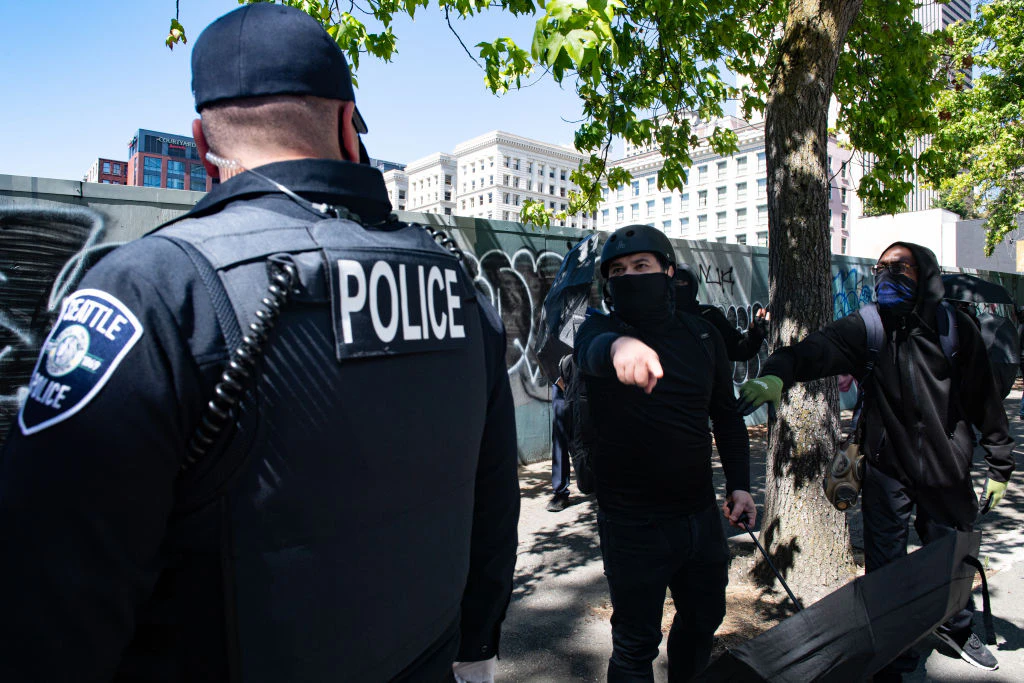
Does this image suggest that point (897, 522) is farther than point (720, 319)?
No

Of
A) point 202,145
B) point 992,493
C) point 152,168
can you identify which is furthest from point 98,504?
point 152,168

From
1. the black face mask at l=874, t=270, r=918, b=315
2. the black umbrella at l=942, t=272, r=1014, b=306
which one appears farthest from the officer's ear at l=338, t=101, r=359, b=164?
the black umbrella at l=942, t=272, r=1014, b=306

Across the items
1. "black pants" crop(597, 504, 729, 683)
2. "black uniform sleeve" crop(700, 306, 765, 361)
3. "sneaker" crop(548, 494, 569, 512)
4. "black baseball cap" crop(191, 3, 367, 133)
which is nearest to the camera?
"black baseball cap" crop(191, 3, 367, 133)

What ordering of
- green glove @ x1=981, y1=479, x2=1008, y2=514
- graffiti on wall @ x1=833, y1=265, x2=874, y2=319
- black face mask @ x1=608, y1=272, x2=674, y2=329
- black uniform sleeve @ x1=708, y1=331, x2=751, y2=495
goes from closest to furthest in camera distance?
black face mask @ x1=608, y1=272, x2=674, y2=329, black uniform sleeve @ x1=708, y1=331, x2=751, y2=495, green glove @ x1=981, y1=479, x2=1008, y2=514, graffiti on wall @ x1=833, y1=265, x2=874, y2=319

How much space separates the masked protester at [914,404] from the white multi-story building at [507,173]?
408 feet

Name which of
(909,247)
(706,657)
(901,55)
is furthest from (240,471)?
(901,55)

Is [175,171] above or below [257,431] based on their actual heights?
above

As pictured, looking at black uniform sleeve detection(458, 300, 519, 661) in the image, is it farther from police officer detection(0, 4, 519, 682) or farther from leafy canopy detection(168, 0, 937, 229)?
leafy canopy detection(168, 0, 937, 229)

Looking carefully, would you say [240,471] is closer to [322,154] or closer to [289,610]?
[289,610]

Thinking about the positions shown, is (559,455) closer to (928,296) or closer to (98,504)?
(928,296)

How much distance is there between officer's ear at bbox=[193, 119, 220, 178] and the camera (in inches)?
47.1

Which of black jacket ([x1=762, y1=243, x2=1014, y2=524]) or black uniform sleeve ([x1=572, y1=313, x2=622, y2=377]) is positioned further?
black jacket ([x1=762, y1=243, x2=1014, y2=524])

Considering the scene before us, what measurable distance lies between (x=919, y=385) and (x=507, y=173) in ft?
434

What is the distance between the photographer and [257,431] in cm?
96
